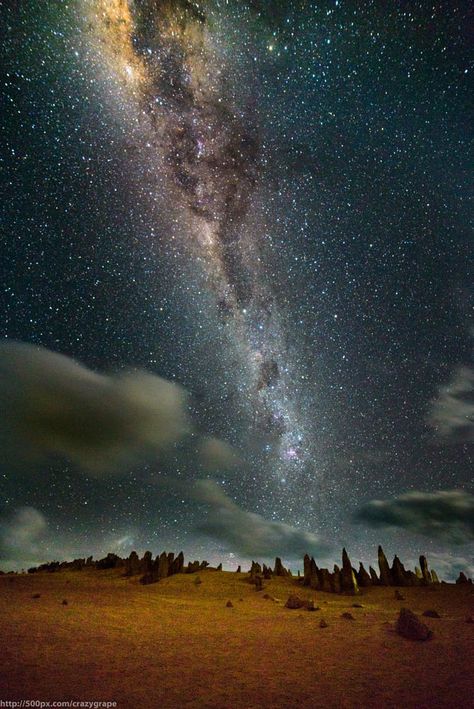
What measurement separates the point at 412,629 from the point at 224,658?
5.65m

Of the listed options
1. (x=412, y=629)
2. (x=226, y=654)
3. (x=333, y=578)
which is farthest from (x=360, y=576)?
(x=226, y=654)

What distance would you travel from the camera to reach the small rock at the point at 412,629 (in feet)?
31.9

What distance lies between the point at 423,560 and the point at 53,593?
28.9 m

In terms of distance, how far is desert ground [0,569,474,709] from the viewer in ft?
20.0

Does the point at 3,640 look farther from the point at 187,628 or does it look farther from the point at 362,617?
the point at 362,617

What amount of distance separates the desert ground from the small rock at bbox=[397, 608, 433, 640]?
9.4 inches

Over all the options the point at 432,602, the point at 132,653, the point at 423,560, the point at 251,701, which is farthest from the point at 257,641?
the point at 423,560

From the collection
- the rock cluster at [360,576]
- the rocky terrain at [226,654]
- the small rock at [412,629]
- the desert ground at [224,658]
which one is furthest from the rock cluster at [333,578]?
the small rock at [412,629]

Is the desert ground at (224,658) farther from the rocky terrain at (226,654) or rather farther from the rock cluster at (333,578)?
the rock cluster at (333,578)

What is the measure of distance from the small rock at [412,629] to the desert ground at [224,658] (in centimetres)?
24

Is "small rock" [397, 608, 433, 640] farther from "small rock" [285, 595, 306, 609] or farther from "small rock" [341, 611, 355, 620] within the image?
"small rock" [285, 595, 306, 609]

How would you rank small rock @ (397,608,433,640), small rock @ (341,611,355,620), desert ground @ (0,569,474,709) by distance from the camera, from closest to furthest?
desert ground @ (0,569,474,709) → small rock @ (397,608,433,640) → small rock @ (341,611,355,620)

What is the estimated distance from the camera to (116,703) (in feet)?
18.8

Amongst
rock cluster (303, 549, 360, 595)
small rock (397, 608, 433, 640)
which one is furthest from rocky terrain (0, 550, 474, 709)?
rock cluster (303, 549, 360, 595)
